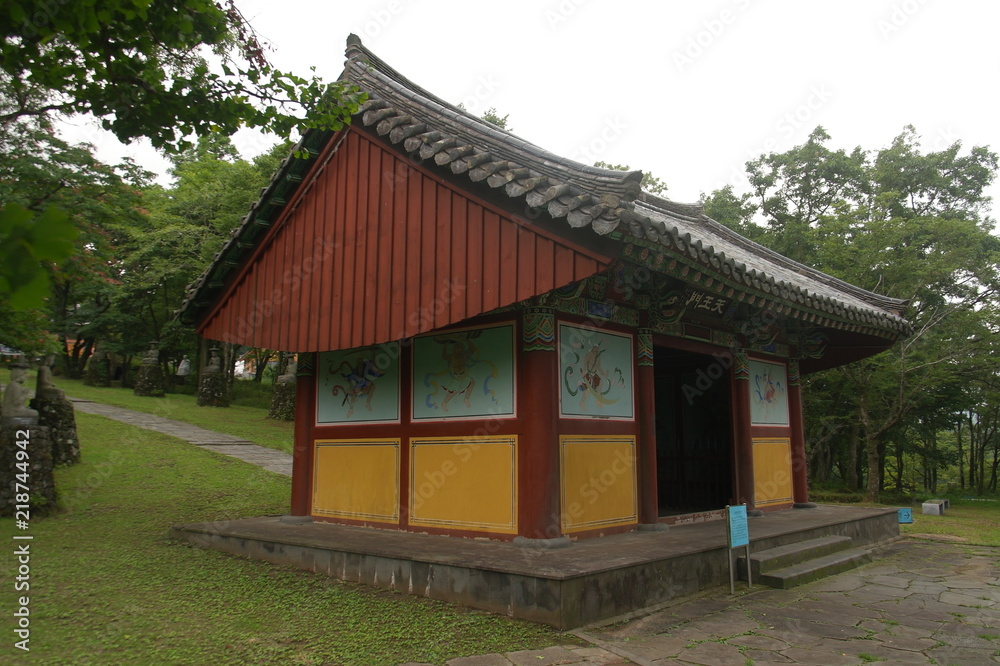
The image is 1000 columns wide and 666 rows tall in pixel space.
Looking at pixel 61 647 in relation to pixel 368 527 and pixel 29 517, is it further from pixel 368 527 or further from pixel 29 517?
pixel 29 517

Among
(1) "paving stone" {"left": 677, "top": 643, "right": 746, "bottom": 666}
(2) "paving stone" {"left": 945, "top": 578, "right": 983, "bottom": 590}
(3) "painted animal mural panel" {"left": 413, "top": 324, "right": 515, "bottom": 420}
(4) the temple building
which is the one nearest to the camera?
(1) "paving stone" {"left": 677, "top": 643, "right": 746, "bottom": 666}

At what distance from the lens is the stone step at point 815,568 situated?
6676 mm

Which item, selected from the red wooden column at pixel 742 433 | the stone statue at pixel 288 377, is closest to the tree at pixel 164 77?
the red wooden column at pixel 742 433

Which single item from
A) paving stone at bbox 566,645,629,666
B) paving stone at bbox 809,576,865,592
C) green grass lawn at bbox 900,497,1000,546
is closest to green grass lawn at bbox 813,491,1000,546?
green grass lawn at bbox 900,497,1000,546

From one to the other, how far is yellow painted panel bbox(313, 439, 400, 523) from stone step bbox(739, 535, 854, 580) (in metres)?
3.94

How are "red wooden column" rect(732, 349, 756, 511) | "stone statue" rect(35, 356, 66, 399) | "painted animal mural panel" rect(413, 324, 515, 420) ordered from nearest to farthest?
"painted animal mural panel" rect(413, 324, 515, 420) < "red wooden column" rect(732, 349, 756, 511) < "stone statue" rect(35, 356, 66, 399)

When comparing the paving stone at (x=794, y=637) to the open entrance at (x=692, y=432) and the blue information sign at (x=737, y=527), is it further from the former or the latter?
the open entrance at (x=692, y=432)

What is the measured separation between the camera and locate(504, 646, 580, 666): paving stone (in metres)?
4.26

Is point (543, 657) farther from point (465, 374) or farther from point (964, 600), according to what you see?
point (964, 600)

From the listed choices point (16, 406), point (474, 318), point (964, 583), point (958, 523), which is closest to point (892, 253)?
point (958, 523)

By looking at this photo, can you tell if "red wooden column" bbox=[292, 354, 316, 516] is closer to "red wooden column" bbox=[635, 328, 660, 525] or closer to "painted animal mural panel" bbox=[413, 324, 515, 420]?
"painted animal mural panel" bbox=[413, 324, 515, 420]

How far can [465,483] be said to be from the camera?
22.8ft

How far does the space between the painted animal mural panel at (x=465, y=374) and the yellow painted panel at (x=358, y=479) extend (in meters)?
0.78

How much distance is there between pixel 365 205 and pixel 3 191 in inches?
219
